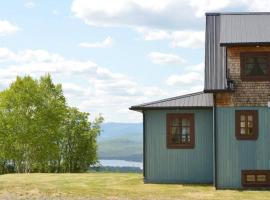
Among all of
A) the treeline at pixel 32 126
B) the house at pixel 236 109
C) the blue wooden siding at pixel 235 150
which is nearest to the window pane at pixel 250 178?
the house at pixel 236 109

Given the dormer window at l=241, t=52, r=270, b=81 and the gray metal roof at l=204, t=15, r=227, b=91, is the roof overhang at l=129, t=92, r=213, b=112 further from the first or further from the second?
the dormer window at l=241, t=52, r=270, b=81

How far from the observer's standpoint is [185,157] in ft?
93.6

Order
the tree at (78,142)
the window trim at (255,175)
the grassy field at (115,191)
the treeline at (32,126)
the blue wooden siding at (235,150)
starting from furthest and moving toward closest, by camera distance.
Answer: the tree at (78,142) → the treeline at (32,126) → the blue wooden siding at (235,150) → the window trim at (255,175) → the grassy field at (115,191)

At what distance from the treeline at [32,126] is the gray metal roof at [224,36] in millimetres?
31330

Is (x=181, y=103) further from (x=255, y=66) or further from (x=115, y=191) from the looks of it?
(x=115, y=191)

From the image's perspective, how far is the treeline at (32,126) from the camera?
56.8m

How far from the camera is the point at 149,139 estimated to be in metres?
28.8

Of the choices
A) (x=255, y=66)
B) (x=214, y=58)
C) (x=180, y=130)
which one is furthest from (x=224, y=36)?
(x=180, y=130)

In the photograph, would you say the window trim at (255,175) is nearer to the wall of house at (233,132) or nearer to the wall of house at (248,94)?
the wall of house at (233,132)

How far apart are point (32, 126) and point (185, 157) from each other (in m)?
30.5

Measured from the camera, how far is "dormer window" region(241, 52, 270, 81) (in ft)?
86.1

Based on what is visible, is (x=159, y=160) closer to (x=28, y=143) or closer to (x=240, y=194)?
(x=240, y=194)

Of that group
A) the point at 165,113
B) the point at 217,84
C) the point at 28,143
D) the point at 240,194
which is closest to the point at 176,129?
the point at 165,113

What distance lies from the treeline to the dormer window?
33.8 meters
